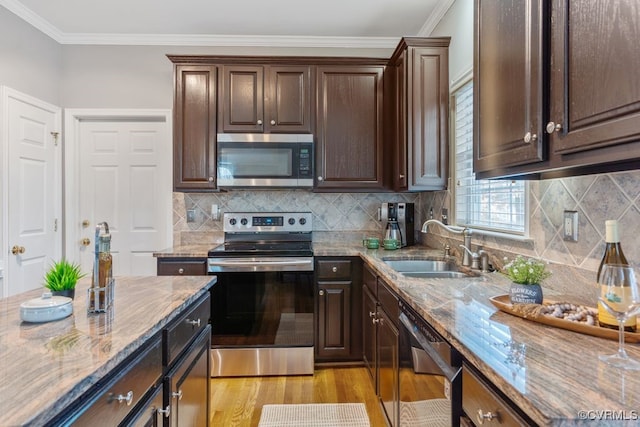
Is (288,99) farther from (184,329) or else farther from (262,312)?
(184,329)

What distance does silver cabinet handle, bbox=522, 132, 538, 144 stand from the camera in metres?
1.09

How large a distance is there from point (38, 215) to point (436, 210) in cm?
322

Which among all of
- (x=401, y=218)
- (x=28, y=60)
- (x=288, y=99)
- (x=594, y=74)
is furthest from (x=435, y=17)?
(x=28, y=60)

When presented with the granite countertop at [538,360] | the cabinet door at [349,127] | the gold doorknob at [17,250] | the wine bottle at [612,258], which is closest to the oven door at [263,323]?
the cabinet door at [349,127]

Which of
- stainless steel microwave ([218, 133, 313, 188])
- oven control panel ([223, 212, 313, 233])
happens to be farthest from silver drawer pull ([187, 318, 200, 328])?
oven control panel ([223, 212, 313, 233])

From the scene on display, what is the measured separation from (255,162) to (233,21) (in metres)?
1.18

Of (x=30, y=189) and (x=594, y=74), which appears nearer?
(x=594, y=74)

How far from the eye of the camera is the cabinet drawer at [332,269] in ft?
8.61

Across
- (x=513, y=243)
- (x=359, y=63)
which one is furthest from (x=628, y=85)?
(x=359, y=63)

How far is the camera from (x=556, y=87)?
1015 mm

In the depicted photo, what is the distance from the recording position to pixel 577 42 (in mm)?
936

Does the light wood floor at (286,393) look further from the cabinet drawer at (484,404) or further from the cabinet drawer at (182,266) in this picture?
the cabinet drawer at (484,404)

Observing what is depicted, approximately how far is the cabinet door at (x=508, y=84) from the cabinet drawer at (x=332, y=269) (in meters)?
1.34

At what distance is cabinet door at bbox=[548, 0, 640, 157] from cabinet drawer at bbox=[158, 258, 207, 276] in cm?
225
